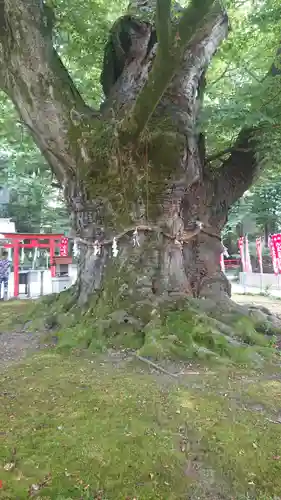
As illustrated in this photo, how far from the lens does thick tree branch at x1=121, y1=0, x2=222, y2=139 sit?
286cm

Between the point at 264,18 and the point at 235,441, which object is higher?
the point at 264,18

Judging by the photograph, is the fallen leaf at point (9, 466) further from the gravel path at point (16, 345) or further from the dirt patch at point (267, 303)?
the dirt patch at point (267, 303)

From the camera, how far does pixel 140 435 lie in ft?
7.24

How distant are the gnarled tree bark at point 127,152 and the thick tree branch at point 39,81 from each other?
13 millimetres

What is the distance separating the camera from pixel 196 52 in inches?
210

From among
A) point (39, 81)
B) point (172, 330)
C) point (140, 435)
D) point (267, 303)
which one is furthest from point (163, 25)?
point (267, 303)

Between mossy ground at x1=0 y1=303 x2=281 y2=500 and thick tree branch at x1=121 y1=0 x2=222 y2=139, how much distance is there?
111 inches

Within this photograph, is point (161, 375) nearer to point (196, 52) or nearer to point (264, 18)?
point (196, 52)

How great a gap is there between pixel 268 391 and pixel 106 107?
442cm

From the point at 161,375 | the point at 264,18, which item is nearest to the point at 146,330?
the point at 161,375

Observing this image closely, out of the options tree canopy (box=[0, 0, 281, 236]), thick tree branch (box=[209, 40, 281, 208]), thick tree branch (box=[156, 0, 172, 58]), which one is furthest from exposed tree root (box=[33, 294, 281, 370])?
thick tree branch (box=[156, 0, 172, 58])

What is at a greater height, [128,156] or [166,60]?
[166,60]

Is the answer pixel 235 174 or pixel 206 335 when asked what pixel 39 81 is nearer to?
pixel 235 174

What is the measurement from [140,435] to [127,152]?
11.5 feet
